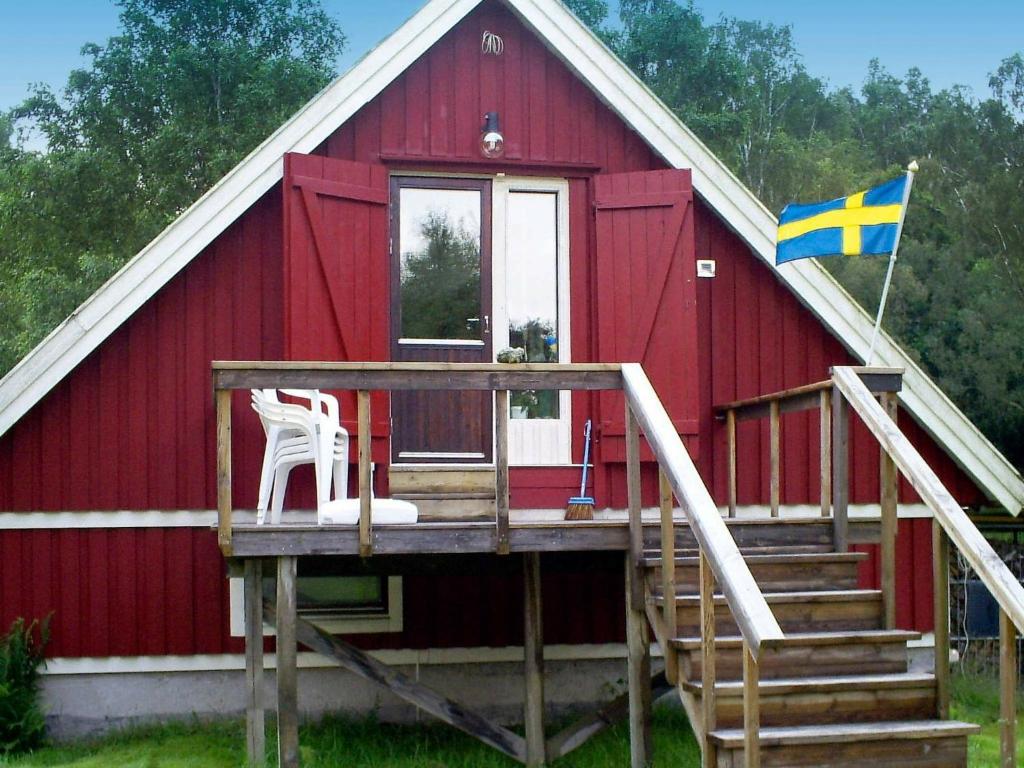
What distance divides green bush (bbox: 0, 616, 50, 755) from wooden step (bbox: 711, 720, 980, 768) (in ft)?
15.3

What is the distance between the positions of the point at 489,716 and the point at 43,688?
2.90 meters

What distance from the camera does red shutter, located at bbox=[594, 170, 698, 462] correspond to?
906cm

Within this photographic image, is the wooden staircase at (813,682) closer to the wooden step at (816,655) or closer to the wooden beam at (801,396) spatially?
the wooden step at (816,655)

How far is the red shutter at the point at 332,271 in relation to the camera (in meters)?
8.62

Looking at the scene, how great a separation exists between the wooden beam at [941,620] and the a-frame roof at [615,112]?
2.92 m

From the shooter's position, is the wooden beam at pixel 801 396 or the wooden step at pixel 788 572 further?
the wooden beam at pixel 801 396

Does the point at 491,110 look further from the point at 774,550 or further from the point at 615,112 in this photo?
the point at 774,550

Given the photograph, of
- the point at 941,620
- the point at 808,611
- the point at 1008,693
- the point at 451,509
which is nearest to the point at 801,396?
the point at 808,611

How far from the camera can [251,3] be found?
27.3 m

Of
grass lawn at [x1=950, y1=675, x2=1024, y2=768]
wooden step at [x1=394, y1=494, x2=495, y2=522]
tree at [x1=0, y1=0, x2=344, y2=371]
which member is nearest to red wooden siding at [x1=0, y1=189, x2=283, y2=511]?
wooden step at [x1=394, y1=494, x2=495, y2=522]

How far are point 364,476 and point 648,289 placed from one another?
2881 mm

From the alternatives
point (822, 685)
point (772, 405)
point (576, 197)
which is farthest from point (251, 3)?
point (822, 685)

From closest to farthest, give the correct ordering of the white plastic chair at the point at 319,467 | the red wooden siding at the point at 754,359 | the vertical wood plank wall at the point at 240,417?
the white plastic chair at the point at 319,467, the vertical wood plank wall at the point at 240,417, the red wooden siding at the point at 754,359

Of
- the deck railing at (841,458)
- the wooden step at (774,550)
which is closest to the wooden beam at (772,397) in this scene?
the deck railing at (841,458)
